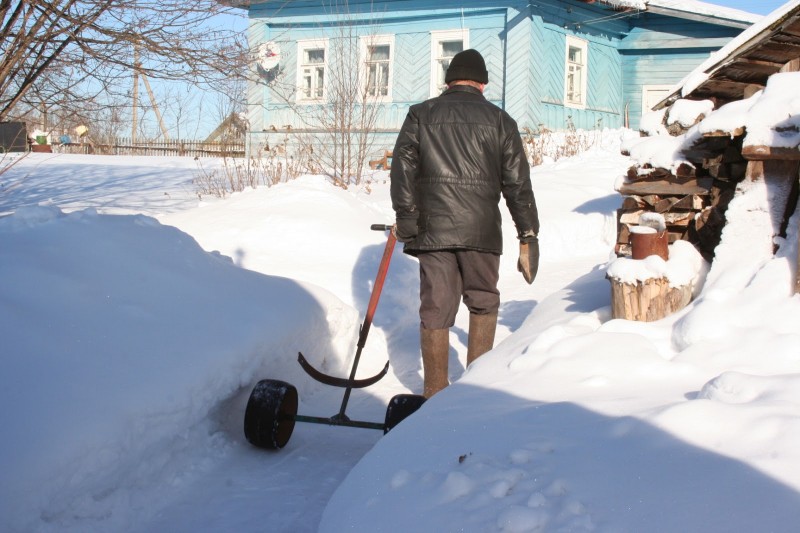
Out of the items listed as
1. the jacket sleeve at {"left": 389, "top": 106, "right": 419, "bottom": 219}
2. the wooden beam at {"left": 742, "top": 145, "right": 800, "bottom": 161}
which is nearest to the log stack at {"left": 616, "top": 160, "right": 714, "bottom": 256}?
the wooden beam at {"left": 742, "top": 145, "right": 800, "bottom": 161}

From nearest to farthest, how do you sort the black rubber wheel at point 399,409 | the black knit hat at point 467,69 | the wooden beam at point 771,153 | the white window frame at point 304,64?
the wooden beam at point 771,153 < the black rubber wheel at point 399,409 < the black knit hat at point 467,69 < the white window frame at point 304,64

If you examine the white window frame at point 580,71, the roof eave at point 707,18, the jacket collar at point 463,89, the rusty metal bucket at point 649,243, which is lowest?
the rusty metal bucket at point 649,243

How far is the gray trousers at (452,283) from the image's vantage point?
172 inches

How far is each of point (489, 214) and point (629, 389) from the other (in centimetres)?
174

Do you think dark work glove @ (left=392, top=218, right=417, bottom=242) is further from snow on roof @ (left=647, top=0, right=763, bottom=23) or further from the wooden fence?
the wooden fence

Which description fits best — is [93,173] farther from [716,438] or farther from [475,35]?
[716,438]

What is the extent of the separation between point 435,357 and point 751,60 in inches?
94.5

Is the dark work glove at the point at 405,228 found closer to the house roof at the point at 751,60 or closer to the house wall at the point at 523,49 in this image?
the house roof at the point at 751,60

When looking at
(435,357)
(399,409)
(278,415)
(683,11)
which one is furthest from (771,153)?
(683,11)

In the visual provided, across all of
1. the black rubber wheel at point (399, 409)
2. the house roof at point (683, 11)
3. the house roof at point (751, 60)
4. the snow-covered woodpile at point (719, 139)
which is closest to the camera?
the snow-covered woodpile at point (719, 139)

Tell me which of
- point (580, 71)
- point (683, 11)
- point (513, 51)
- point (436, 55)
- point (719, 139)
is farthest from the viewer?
point (580, 71)

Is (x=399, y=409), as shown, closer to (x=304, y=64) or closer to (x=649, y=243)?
(x=649, y=243)

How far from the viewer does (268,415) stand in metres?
3.88

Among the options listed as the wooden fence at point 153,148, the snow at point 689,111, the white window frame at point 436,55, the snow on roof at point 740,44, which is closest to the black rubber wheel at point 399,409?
the snow at point 689,111
